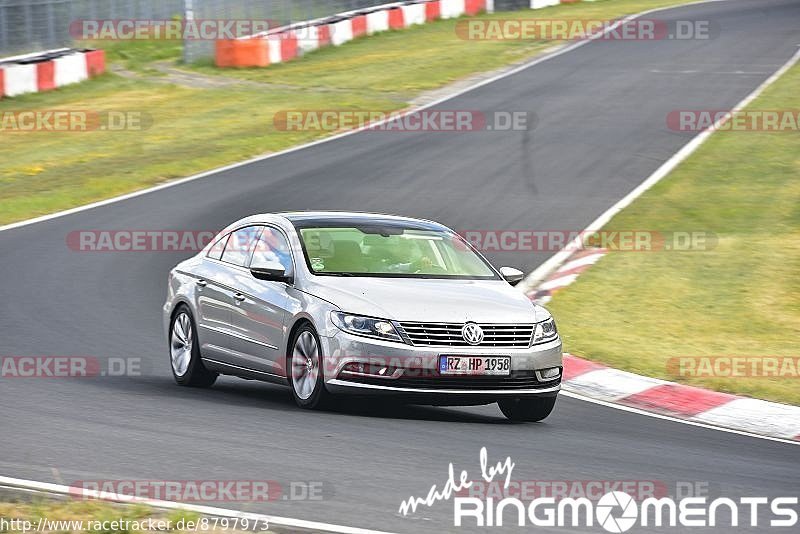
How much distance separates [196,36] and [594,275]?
24.5 m

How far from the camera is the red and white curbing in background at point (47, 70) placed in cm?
3271

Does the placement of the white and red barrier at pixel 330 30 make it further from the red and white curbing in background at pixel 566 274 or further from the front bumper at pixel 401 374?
the front bumper at pixel 401 374

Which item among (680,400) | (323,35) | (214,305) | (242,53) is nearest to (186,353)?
(214,305)

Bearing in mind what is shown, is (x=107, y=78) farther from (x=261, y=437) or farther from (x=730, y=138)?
(x=261, y=437)

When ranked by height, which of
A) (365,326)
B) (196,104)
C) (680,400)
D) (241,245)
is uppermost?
(241,245)

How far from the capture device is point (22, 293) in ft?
52.1

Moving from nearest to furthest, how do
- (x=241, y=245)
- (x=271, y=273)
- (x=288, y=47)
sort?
(x=271, y=273)
(x=241, y=245)
(x=288, y=47)

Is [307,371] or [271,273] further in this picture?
[271,273]

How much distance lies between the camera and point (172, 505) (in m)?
7.12

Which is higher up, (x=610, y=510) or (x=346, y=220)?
(x=346, y=220)

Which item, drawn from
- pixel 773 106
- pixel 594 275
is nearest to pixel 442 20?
pixel 773 106

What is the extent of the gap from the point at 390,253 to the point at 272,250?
91 cm

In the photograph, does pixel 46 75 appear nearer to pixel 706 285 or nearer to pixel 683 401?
pixel 706 285

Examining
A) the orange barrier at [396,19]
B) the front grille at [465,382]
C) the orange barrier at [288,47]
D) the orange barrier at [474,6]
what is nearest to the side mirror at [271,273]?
the front grille at [465,382]
